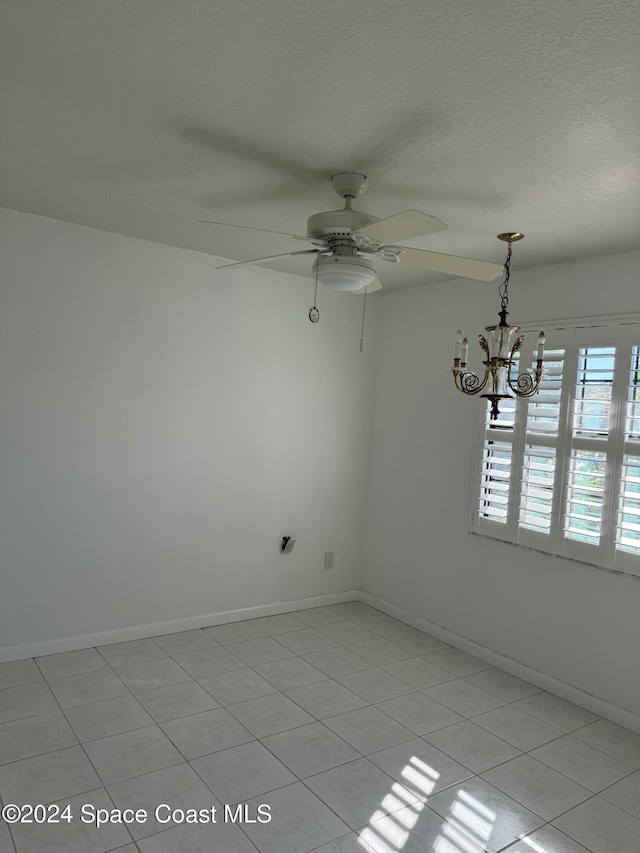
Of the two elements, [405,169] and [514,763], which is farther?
[514,763]

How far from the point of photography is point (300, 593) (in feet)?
14.6

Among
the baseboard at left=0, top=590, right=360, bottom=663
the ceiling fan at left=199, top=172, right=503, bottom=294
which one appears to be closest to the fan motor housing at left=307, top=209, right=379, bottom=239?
the ceiling fan at left=199, top=172, right=503, bottom=294

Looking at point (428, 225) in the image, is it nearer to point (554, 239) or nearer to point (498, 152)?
point (498, 152)

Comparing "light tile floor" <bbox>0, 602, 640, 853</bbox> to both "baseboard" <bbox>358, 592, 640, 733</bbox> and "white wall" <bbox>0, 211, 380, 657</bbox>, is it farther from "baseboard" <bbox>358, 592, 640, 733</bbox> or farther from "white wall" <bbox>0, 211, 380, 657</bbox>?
"white wall" <bbox>0, 211, 380, 657</bbox>

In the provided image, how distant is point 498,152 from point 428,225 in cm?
47

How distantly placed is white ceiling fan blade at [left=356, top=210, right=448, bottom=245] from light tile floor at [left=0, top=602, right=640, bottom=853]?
82.1 inches

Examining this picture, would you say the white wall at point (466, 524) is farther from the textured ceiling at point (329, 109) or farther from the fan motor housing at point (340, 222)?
the fan motor housing at point (340, 222)

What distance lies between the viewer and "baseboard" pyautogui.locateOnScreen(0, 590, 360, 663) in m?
3.36

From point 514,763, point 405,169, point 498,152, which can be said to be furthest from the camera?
point 514,763

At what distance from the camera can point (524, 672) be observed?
3549 mm

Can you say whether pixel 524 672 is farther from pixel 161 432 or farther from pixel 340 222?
pixel 340 222

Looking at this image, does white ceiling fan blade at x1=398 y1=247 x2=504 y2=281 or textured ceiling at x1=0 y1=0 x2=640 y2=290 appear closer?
textured ceiling at x1=0 y1=0 x2=640 y2=290

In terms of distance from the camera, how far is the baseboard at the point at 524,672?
122 inches

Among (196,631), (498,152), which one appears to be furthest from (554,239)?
(196,631)
